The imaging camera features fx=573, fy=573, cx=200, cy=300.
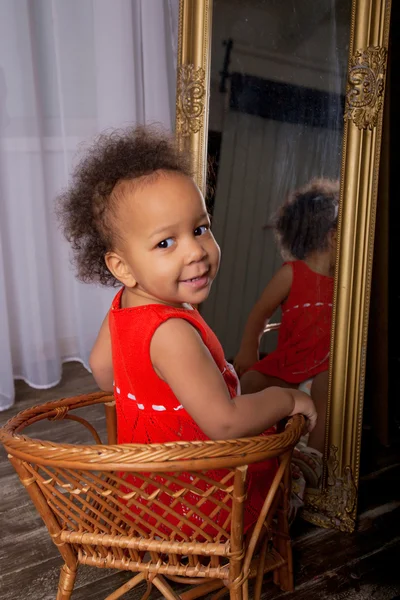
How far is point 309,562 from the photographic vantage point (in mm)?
1638

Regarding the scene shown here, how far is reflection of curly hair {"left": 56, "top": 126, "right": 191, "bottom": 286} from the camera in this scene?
121cm

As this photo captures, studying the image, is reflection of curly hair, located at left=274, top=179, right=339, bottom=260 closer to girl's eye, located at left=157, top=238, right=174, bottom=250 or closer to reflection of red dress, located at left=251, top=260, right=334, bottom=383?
reflection of red dress, located at left=251, top=260, right=334, bottom=383

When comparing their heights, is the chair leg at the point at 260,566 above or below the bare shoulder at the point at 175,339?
below

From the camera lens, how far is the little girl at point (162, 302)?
3.58ft

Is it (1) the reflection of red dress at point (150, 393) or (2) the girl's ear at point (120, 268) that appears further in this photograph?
(2) the girl's ear at point (120, 268)

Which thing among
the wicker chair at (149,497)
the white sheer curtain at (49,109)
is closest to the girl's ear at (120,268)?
the wicker chair at (149,497)

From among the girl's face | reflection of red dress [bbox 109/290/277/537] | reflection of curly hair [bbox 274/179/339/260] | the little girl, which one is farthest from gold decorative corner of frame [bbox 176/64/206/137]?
reflection of red dress [bbox 109/290/277/537]

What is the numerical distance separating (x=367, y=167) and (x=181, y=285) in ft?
2.28

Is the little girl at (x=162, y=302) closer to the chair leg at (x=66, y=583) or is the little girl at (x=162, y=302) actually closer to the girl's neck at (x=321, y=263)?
the chair leg at (x=66, y=583)

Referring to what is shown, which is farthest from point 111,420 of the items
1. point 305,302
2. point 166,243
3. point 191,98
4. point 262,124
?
point 191,98

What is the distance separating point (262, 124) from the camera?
183 cm

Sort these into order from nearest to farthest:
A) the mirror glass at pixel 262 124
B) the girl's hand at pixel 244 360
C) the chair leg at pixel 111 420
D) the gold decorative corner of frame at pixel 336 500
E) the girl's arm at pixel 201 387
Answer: the girl's arm at pixel 201 387 < the chair leg at pixel 111 420 < the mirror glass at pixel 262 124 < the gold decorative corner of frame at pixel 336 500 < the girl's hand at pixel 244 360

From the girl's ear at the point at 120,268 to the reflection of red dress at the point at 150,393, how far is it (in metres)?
0.08

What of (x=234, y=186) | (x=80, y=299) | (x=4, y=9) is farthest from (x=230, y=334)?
(x=4, y=9)
